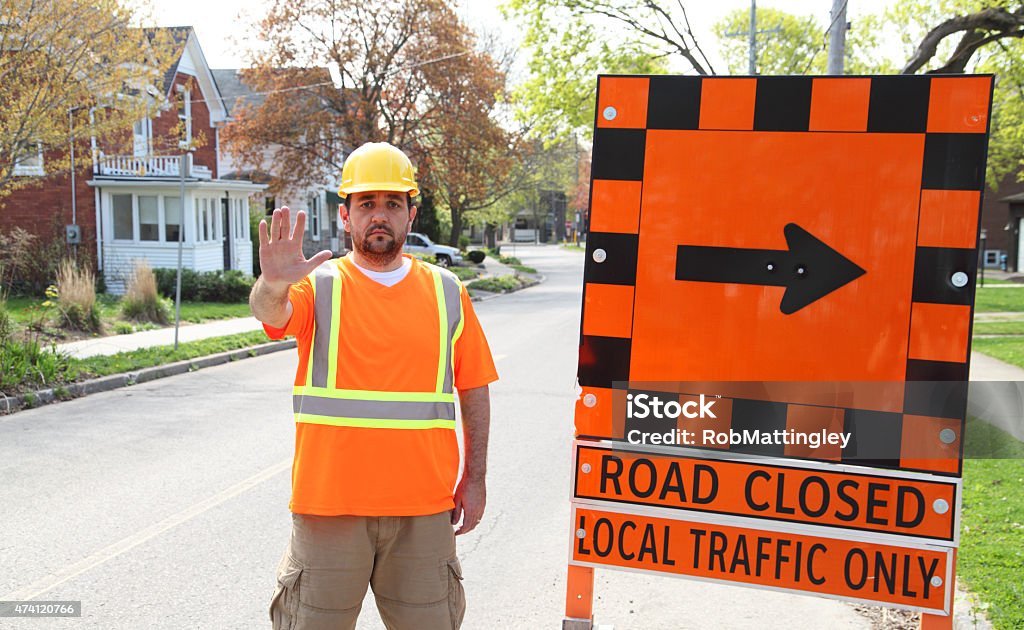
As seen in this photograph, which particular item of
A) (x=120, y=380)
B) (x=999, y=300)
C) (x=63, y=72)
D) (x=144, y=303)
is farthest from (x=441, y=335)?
(x=999, y=300)

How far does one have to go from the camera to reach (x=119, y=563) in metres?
5.06

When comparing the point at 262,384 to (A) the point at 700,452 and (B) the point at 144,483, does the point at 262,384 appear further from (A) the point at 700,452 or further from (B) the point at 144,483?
(A) the point at 700,452

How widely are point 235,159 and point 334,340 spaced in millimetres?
31353

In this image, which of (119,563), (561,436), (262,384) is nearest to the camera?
(119,563)

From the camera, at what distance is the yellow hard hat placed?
9.66 feet

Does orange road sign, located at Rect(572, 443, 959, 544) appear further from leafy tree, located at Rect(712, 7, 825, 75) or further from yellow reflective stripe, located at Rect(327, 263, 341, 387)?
leafy tree, located at Rect(712, 7, 825, 75)

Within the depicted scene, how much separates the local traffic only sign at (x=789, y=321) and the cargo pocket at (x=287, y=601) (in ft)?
3.40

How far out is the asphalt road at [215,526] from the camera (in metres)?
4.48

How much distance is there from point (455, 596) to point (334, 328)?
37.8 inches

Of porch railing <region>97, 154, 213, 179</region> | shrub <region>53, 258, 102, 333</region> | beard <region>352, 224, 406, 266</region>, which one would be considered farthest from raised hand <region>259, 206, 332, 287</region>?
porch railing <region>97, 154, 213, 179</region>

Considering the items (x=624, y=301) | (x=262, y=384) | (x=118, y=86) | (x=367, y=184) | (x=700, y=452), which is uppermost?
(x=118, y=86)

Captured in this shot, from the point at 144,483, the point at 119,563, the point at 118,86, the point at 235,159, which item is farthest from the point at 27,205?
the point at 119,563

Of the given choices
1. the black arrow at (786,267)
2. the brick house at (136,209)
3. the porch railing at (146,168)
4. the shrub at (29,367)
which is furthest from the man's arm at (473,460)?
the porch railing at (146,168)

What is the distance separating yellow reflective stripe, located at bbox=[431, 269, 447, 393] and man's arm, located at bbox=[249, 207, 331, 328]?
1.49 feet
